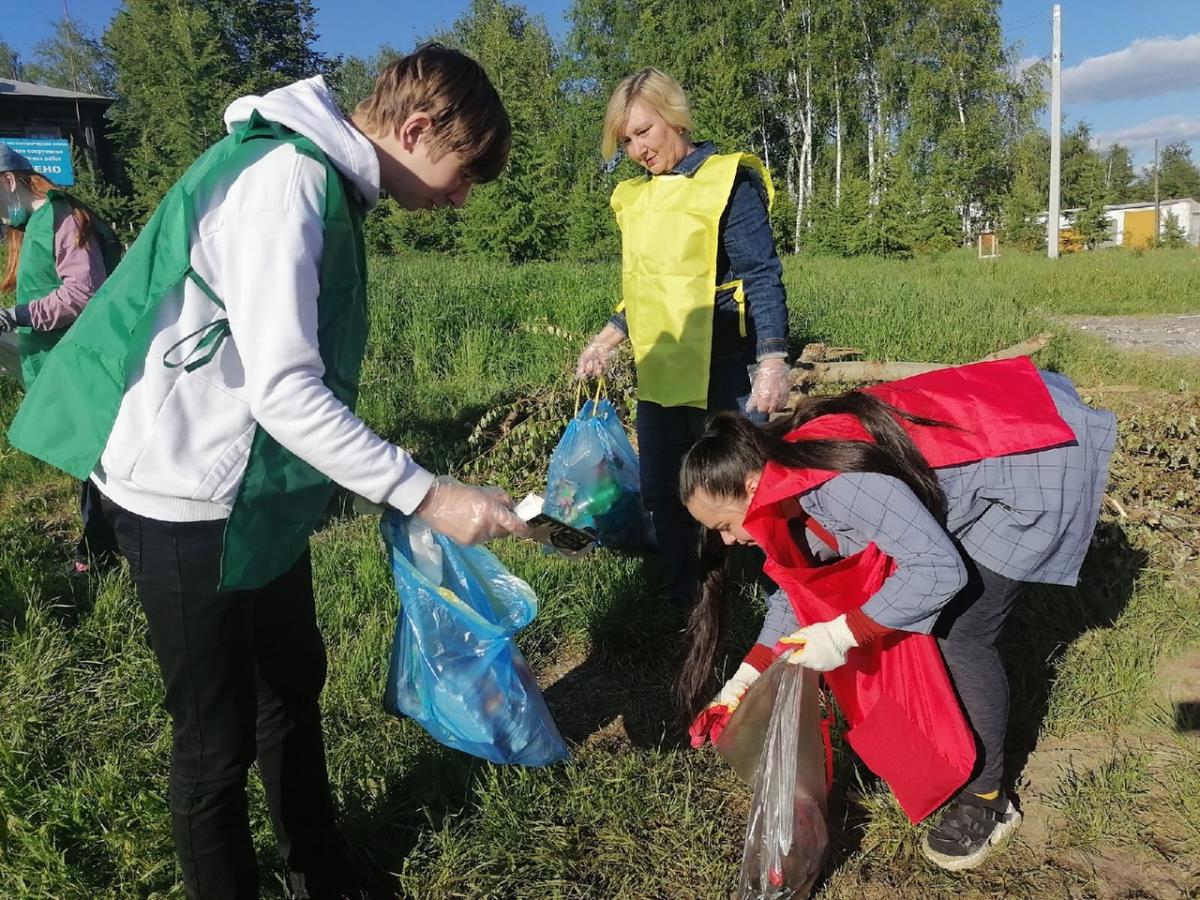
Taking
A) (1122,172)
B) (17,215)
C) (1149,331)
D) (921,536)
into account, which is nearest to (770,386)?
(921,536)

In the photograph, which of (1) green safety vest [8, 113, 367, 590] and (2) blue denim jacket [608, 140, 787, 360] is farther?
(2) blue denim jacket [608, 140, 787, 360]

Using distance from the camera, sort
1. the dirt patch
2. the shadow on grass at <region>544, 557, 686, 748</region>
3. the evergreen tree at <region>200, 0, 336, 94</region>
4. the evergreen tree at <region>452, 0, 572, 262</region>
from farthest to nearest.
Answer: the evergreen tree at <region>200, 0, 336, 94</region>
the evergreen tree at <region>452, 0, 572, 262</region>
the dirt patch
the shadow on grass at <region>544, 557, 686, 748</region>

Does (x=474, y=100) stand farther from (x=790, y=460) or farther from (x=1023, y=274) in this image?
(x=1023, y=274)

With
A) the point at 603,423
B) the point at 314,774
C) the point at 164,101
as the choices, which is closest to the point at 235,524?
the point at 314,774

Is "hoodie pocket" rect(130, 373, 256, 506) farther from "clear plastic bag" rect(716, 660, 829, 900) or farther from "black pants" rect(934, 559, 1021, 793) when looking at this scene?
"black pants" rect(934, 559, 1021, 793)

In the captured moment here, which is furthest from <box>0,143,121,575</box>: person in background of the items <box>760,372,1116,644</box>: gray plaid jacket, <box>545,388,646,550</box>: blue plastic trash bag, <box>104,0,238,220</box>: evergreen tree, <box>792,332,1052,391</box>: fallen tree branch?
<box>104,0,238,220</box>: evergreen tree

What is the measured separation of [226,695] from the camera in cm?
138

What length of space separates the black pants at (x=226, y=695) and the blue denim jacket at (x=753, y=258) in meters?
1.57

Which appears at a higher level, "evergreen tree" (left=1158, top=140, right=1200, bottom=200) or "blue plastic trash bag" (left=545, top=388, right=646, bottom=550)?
"evergreen tree" (left=1158, top=140, right=1200, bottom=200)

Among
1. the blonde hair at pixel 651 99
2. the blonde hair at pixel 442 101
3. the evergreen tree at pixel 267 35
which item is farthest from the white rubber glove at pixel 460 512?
the evergreen tree at pixel 267 35

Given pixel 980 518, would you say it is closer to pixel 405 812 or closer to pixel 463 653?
pixel 463 653

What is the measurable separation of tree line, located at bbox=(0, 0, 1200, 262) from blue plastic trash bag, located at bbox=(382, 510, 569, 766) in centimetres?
1752

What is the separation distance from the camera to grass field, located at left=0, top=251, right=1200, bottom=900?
191 centimetres

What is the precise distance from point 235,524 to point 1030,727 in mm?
2184
